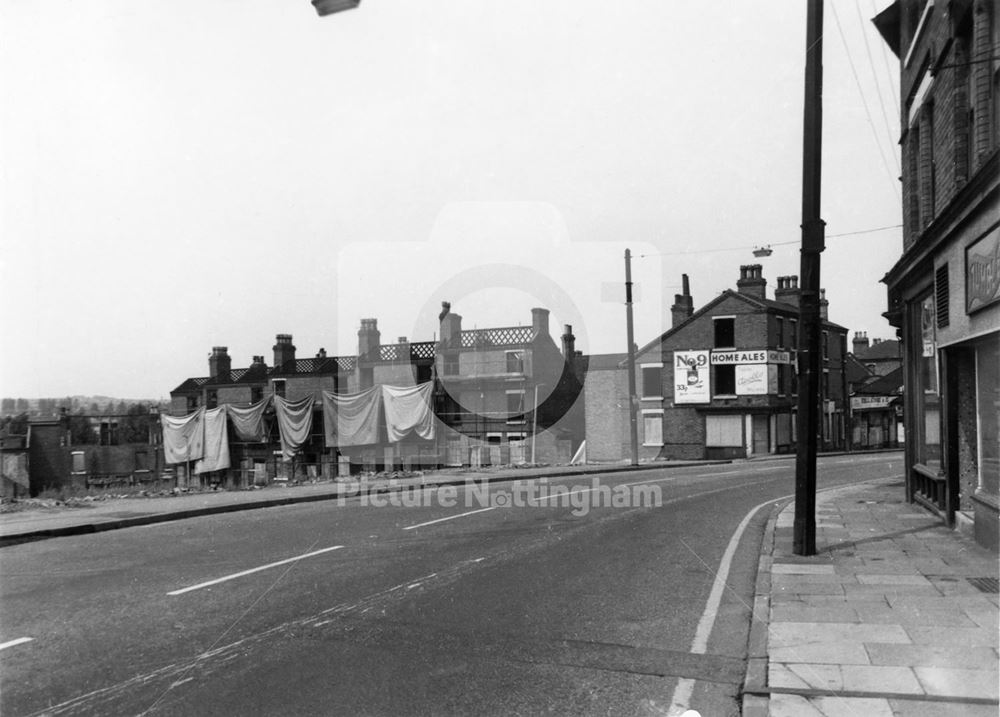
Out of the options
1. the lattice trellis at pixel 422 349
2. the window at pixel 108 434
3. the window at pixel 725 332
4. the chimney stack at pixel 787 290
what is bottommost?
the window at pixel 108 434

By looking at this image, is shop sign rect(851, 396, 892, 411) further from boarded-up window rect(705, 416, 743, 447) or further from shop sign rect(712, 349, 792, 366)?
boarded-up window rect(705, 416, 743, 447)

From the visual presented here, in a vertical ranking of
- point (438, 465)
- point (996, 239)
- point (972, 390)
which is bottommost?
Result: point (438, 465)

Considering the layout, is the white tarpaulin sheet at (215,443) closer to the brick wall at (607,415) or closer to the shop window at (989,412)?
the brick wall at (607,415)

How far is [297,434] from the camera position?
118 ft

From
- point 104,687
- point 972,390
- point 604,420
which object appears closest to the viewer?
point 104,687

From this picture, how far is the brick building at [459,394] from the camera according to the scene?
38.8 metres

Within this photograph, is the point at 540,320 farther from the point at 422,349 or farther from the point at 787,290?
the point at 787,290

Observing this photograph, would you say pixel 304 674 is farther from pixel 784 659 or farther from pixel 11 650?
pixel 784 659

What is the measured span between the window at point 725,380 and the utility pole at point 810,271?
34517mm

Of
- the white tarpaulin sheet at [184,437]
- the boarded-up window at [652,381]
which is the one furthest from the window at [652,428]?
the white tarpaulin sheet at [184,437]

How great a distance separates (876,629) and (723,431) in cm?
3818

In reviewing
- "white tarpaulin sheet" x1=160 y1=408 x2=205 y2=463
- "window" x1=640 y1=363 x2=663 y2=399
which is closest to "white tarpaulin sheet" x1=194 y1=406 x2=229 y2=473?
"white tarpaulin sheet" x1=160 y1=408 x2=205 y2=463

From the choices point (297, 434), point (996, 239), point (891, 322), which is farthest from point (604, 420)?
point (996, 239)

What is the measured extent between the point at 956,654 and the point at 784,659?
119cm
